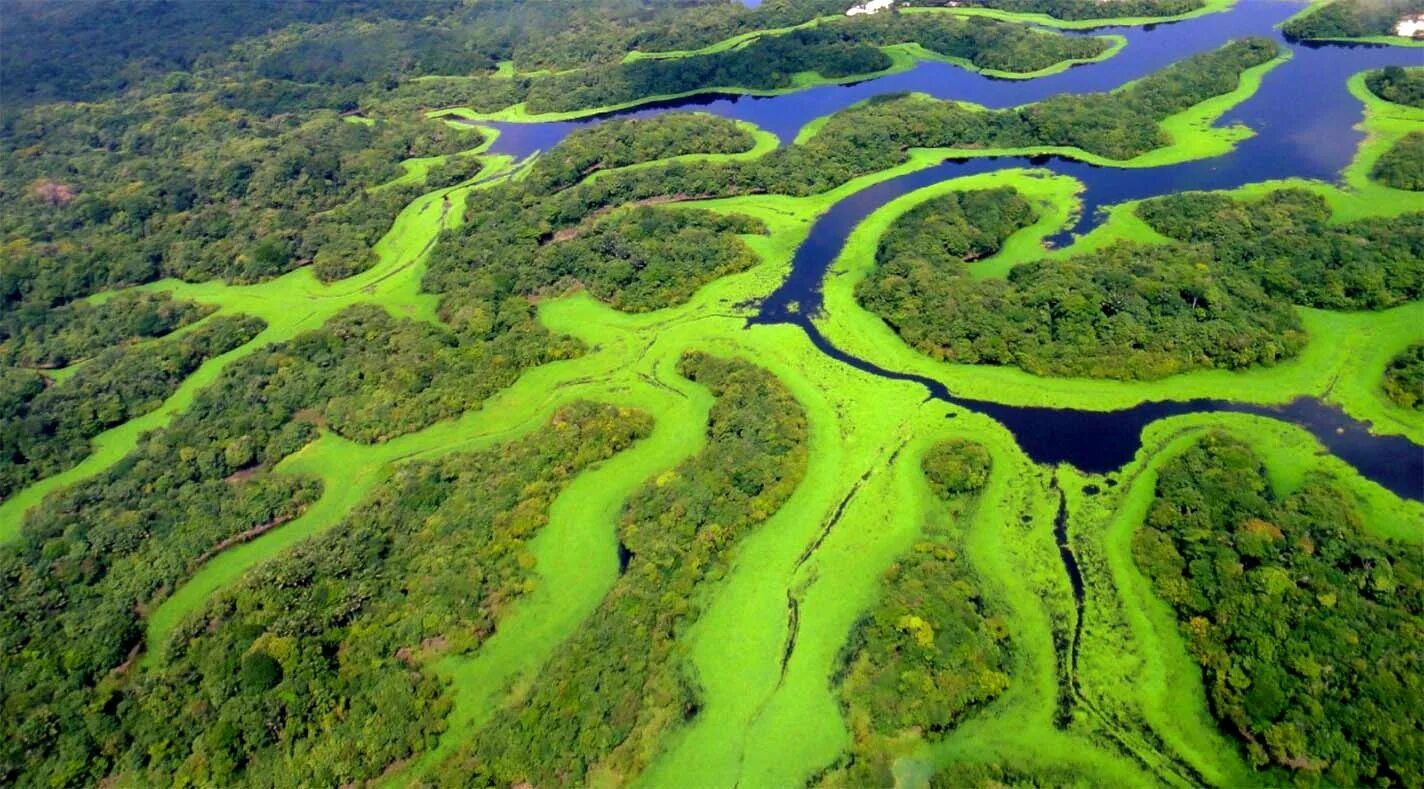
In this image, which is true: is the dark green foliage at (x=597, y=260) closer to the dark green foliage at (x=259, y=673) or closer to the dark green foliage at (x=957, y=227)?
the dark green foliage at (x=957, y=227)

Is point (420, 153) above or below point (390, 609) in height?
above

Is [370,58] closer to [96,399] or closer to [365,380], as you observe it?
[96,399]

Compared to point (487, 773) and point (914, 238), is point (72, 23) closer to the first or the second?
point (914, 238)

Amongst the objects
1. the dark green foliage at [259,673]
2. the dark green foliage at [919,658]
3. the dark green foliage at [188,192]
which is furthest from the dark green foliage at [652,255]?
the dark green foliage at [259,673]

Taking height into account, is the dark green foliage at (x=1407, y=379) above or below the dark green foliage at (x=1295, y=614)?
above

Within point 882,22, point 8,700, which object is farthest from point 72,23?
point 8,700

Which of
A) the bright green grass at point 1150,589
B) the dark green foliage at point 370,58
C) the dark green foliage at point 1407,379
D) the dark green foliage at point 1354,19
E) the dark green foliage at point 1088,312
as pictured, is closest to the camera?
the bright green grass at point 1150,589
